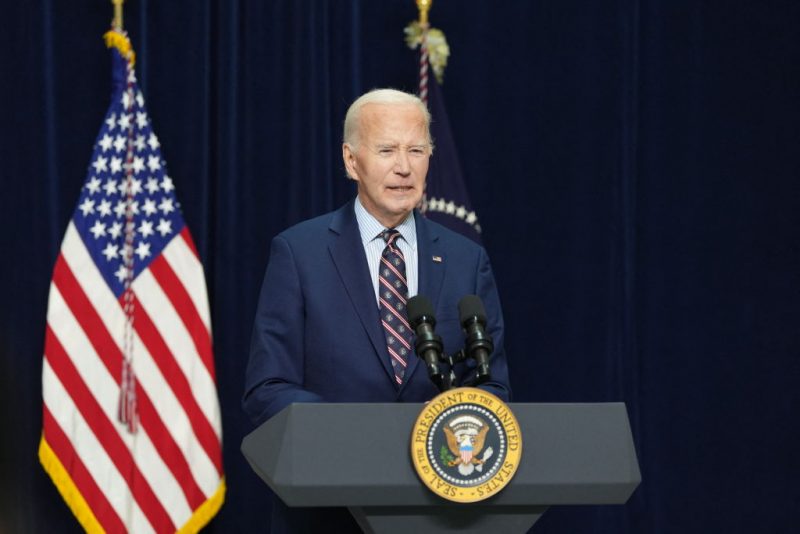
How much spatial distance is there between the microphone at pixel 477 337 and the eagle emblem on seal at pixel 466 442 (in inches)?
4.9

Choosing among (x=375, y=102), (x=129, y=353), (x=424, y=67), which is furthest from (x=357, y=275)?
(x=424, y=67)

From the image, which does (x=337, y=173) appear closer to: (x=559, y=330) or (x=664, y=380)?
(x=559, y=330)

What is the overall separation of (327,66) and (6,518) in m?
2.18

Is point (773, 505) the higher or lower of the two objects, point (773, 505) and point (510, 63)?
the lower

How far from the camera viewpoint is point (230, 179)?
4738mm

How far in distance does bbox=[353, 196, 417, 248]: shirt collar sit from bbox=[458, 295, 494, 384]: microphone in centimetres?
48

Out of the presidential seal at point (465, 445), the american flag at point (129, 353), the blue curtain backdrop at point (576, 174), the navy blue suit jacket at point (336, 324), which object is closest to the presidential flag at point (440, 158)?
the blue curtain backdrop at point (576, 174)

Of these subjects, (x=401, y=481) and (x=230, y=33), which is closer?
(x=401, y=481)

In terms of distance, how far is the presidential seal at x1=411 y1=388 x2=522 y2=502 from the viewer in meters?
1.88

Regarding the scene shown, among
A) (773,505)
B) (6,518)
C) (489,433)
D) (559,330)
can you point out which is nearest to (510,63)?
(559,330)

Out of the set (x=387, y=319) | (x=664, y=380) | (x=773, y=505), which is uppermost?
(x=387, y=319)

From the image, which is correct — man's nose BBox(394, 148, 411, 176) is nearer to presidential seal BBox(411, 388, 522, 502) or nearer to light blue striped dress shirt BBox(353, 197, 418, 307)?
light blue striped dress shirt BBox(353, 197, 418, 307)

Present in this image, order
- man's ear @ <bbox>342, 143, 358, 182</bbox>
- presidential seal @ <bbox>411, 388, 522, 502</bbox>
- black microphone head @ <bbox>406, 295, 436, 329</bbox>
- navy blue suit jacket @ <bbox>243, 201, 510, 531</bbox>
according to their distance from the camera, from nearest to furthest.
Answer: presidential seal @ <bbox>411, 388, 522, 502</bbox> → black microphone head @ <bbox>406, 295, 436, 329</bbox> → navy blue suit jacket @ <bbox>243, 201, 510, 531</bbox> → man's ear @ <bbox>342, 143, 358, 182</bbox>

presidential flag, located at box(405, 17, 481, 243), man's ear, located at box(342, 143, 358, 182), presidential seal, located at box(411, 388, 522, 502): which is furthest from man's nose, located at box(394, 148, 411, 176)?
presidential flag, located at box(405, 17, 481, 243)
